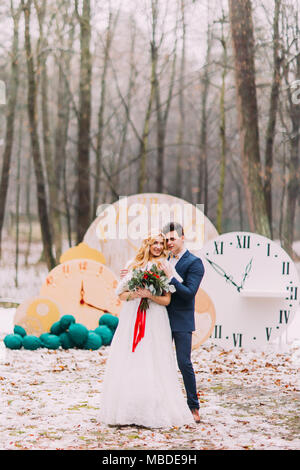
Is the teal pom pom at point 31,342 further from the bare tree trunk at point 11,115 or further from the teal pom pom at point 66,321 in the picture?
the bare tree trunk at point 11,115

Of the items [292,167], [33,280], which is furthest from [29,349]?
[292,167]

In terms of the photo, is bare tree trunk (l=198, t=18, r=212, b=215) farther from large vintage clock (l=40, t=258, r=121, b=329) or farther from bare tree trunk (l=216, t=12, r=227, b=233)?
large vintage clock (l=40, t=258, r=121, b=329)

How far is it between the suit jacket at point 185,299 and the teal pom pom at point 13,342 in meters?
4.00

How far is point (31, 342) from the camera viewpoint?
29.9 feet

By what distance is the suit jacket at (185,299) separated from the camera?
559 centimetres

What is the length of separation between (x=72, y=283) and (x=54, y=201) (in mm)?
5146

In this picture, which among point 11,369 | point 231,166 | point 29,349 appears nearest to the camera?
point 11,369

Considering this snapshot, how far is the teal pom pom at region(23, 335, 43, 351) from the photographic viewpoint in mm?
9102

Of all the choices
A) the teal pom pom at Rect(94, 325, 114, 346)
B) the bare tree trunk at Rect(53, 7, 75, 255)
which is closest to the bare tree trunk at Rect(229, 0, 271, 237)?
the bare tree trunk at Rect(53, 7, 75, 255)

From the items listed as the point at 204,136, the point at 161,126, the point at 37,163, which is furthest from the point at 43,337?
the point at 204,136

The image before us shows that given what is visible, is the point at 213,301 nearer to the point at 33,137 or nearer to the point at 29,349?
the point at 29,349

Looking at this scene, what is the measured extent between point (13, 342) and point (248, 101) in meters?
7.41

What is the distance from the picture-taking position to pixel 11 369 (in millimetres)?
8062

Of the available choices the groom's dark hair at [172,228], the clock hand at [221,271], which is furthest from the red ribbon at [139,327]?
the clock hand at [221,271]
